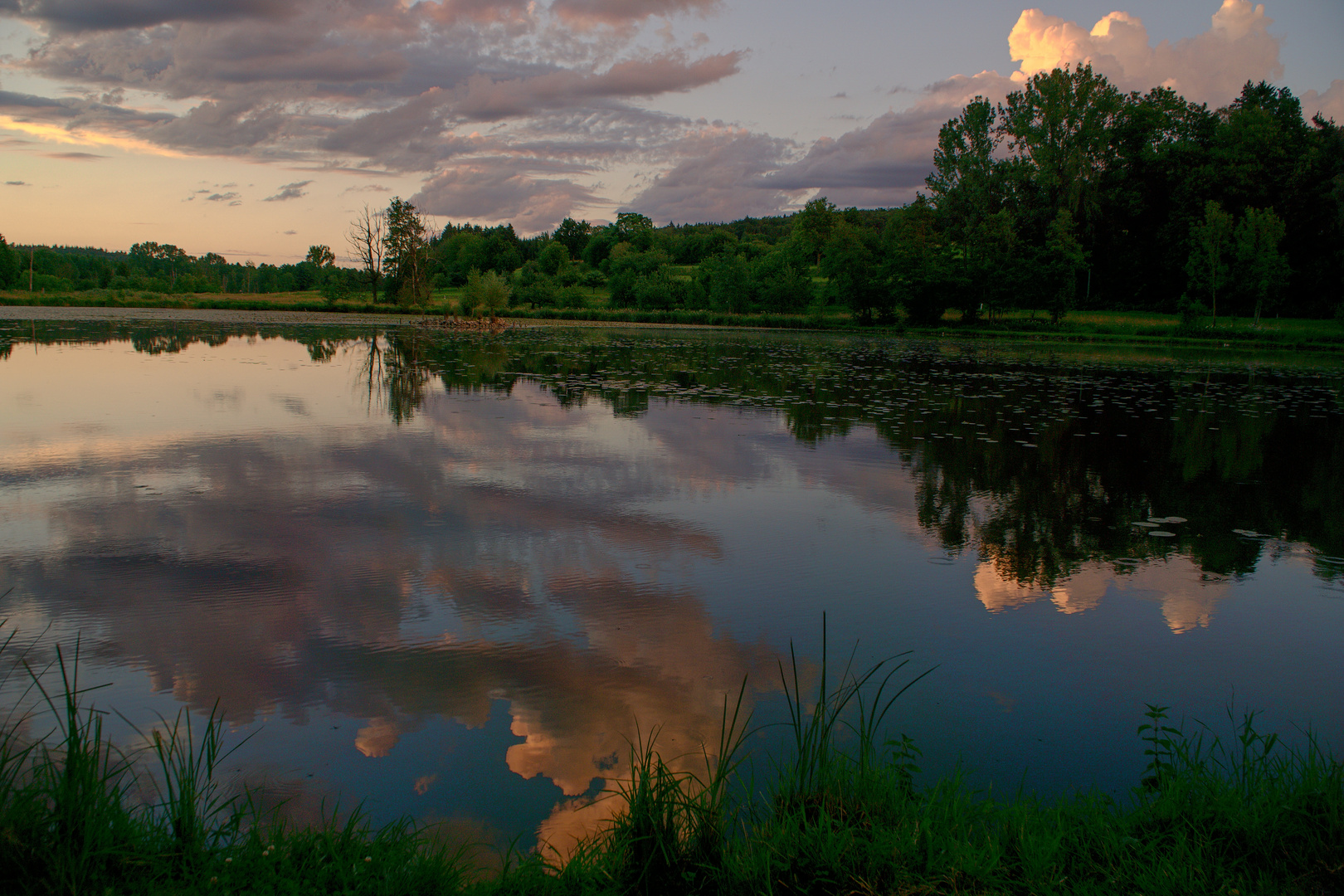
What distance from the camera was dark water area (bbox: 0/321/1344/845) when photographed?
3.60 metres

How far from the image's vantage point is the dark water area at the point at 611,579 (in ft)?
11.8

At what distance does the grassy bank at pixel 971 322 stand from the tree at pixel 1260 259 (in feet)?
7.25

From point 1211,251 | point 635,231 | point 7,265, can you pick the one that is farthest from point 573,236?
point 1211,251

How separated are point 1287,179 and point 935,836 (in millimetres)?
72770

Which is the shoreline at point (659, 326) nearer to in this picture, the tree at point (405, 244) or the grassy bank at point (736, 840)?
the tree at point (405, 244)

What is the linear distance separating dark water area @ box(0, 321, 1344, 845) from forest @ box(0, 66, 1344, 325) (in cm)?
4294

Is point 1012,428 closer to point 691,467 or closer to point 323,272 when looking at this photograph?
point 691,467

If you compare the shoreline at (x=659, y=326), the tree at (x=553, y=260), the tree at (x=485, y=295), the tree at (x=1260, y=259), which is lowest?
the shoreline at (x=659, y=326)

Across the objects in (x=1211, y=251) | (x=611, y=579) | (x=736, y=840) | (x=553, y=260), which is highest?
(x=553, y=260)

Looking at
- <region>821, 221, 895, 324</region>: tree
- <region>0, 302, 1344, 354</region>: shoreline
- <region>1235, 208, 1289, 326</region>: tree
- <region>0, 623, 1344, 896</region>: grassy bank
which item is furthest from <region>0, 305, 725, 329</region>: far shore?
<region>0, 623, 1344, 896</region>: grassy bank

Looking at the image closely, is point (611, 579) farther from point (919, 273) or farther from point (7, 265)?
point (7, 265)

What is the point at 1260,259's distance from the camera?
50.1m

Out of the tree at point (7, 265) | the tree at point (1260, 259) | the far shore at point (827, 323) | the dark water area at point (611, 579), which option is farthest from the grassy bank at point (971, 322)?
the dark water area at point (611, 579)

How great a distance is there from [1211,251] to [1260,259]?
2868 mm
